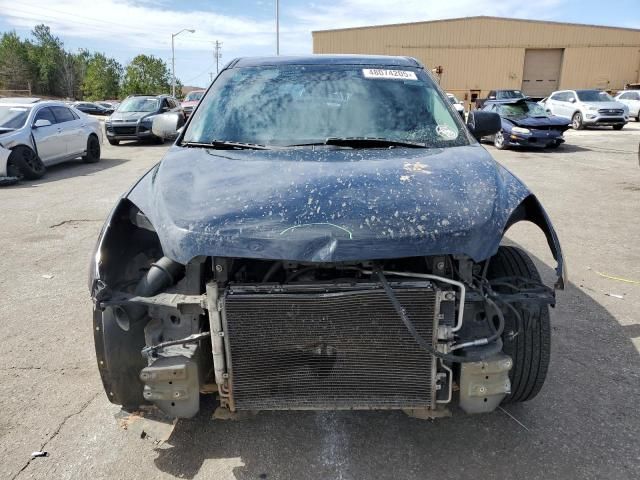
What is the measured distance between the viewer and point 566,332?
3.72 metres

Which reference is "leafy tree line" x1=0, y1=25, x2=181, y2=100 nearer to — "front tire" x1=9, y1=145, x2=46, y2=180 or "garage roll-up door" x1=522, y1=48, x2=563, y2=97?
"garage roll-up door" x1=522, y1=48, x2=563, y2=97

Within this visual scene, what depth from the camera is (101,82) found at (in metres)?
67.6

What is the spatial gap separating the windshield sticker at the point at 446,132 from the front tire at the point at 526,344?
0.91 meters

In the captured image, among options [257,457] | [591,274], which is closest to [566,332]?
[591,274]

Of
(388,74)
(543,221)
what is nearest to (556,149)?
(388,74)

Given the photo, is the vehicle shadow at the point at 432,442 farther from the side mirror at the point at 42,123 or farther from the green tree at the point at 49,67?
the green tree at the point at 49,67

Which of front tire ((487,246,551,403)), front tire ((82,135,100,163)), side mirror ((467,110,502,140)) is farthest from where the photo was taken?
front tire ((82,135,100,163))

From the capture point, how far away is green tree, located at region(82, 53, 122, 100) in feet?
221

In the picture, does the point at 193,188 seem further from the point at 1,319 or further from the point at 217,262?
the point at 1,319

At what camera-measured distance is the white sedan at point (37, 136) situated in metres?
10.3

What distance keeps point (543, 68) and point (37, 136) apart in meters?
43.7

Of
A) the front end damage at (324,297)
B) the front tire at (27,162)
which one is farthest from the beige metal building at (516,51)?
the front end damage at (324,297)

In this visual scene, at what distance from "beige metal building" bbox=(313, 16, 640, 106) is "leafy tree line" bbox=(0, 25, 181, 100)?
3161 centimetres

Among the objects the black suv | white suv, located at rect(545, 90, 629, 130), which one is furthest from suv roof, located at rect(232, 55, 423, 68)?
white suv, located at rect(545, 90, 629, 130)
